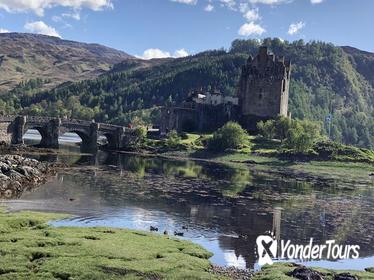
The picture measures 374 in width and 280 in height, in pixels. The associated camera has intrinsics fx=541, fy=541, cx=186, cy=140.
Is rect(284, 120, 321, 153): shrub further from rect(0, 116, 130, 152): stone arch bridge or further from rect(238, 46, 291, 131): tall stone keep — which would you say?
rect(0, 116, 130, 152): stone arch bridge

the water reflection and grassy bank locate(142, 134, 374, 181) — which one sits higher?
grassy bank locate(142, 134, 374, 181)

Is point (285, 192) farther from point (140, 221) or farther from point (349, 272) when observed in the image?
point (349, 272)

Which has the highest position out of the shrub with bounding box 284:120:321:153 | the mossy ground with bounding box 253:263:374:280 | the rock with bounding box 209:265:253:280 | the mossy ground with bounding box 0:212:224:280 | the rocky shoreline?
the shrub with bounding box 284:120:321:153

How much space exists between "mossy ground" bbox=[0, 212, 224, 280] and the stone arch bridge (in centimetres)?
8619

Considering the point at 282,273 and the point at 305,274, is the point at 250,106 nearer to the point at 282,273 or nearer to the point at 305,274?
the point at 282,273

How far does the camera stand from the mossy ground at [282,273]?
3308 centimetres

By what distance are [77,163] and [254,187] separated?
36022 millimetres

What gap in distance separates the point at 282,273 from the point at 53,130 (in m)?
112

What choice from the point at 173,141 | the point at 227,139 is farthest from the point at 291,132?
the point at 173,141

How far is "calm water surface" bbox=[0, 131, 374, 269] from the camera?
47.1 metres

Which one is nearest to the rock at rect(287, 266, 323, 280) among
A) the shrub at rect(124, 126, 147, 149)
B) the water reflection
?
the water reflection

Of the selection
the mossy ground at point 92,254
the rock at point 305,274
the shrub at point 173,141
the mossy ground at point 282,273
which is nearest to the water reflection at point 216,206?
the mossy ground at point 282,273

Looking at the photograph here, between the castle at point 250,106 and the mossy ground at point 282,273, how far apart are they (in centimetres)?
14677

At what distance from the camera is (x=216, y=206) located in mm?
64438
